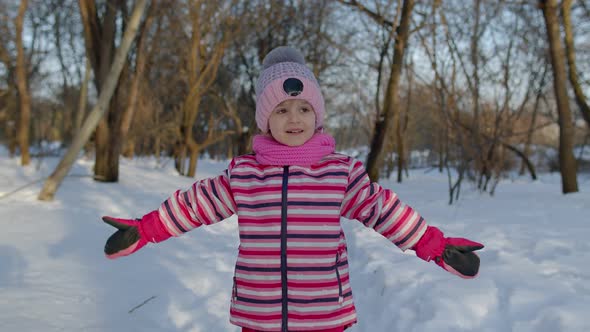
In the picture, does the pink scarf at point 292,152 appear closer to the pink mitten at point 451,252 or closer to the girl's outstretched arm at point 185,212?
the girl's outstretched arm at point 185,212

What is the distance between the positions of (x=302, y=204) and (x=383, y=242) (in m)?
3.12

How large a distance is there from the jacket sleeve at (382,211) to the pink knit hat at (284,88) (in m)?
0.32

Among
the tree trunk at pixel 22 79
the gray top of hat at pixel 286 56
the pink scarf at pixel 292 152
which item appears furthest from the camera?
the tree trunk at pixel 22 79

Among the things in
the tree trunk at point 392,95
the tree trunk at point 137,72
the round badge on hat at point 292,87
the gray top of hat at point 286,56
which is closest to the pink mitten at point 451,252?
the round badge on hat at point 292,87

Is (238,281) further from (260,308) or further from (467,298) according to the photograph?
(467,298)

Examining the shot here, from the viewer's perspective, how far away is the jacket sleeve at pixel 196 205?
5.42 feet

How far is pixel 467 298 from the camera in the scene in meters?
2.62

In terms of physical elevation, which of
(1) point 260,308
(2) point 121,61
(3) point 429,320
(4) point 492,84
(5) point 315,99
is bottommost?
(3) point 429,320

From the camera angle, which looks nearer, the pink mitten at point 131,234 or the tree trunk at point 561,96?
the pink mitten at point 131,234

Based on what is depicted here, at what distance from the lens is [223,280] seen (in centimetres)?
342

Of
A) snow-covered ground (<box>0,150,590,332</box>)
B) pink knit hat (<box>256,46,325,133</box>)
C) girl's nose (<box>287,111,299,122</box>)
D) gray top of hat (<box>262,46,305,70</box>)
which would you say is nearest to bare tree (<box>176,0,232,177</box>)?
snow-covered ground (<box>0,150,590,332</box>)

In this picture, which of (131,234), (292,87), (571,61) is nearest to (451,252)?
(292,87)

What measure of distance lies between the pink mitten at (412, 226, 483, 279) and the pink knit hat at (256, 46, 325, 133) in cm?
63

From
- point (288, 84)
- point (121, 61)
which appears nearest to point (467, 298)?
point (288, 84)
